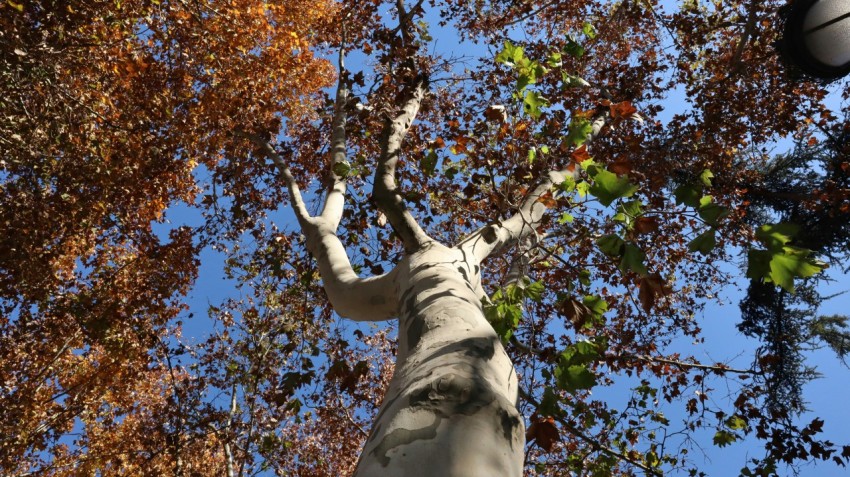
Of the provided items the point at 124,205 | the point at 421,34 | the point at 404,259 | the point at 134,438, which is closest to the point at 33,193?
the point at 124,205

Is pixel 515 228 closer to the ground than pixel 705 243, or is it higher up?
higher up

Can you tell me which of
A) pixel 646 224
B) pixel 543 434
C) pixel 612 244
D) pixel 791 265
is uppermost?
pixel 646 224

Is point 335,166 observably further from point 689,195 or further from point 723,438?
point 723,438

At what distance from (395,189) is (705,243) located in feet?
6.65

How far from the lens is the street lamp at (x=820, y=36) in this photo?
99.1 inches

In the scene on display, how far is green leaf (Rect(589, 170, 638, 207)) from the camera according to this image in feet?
6.66

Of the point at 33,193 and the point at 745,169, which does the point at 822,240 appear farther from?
the point at 33,193

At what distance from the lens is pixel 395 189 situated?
3.37 meters

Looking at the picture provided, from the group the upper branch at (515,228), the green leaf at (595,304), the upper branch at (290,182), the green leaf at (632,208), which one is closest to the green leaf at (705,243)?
the green leaf at (632,208)

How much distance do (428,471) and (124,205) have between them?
901 centimetres

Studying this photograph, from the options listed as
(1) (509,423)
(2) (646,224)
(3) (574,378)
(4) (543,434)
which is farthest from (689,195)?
(1) (509,423)

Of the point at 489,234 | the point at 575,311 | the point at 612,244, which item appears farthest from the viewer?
the point at 489,234

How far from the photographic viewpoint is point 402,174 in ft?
21.1

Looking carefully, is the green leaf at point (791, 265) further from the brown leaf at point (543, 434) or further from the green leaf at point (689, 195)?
the brown leaf at point (543, 434)
